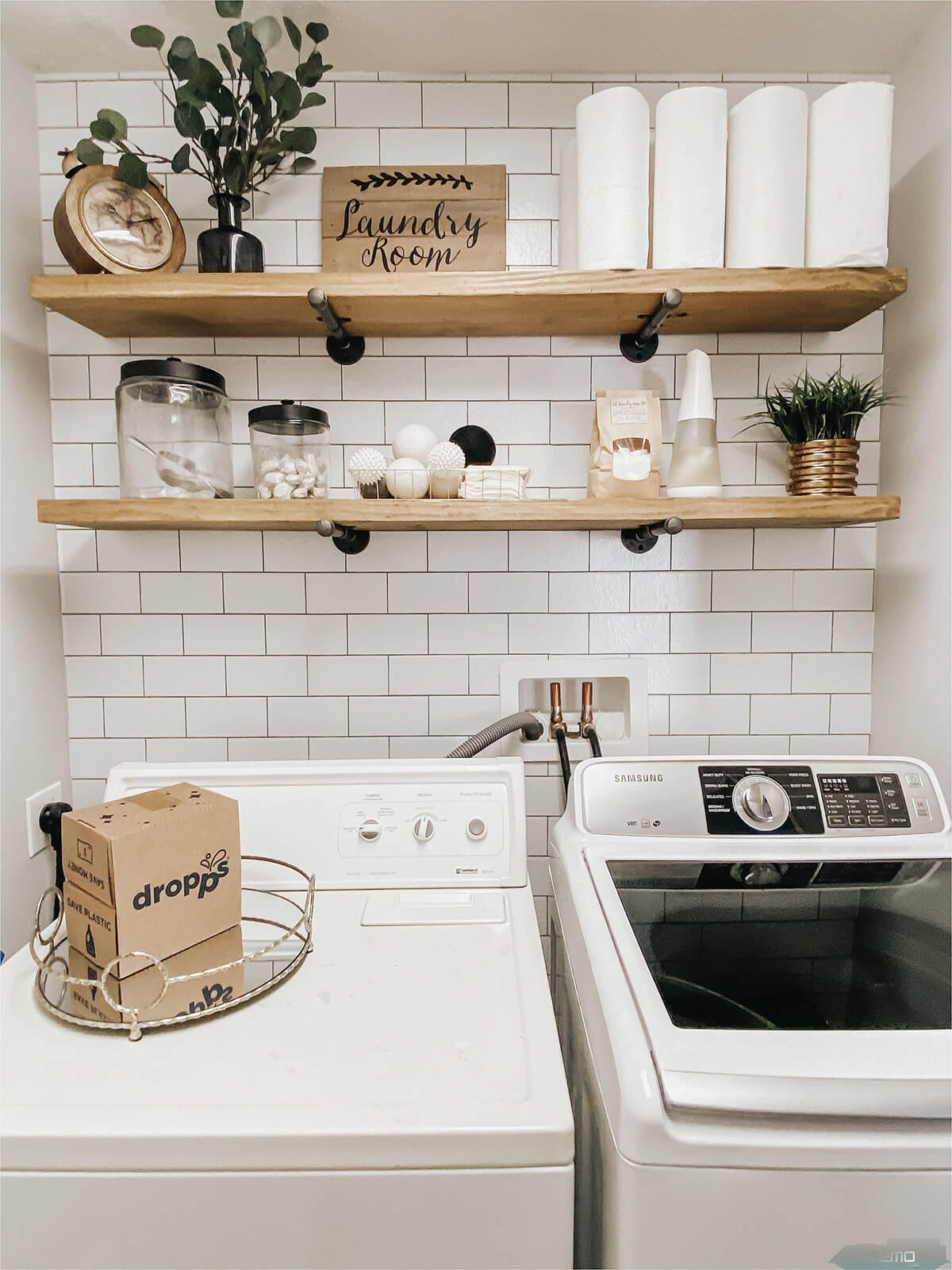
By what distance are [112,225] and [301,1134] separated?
139 centimetres

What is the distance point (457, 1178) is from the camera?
2.33 feet

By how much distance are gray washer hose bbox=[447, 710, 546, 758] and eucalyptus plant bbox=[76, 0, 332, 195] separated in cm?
107

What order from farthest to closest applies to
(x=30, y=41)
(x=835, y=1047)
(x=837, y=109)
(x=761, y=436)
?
(x=761, y=436) < (x=30, y=41) < (x=837, y=109) < (x=835, y=1047)

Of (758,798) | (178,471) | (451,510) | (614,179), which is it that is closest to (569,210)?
(614,179)

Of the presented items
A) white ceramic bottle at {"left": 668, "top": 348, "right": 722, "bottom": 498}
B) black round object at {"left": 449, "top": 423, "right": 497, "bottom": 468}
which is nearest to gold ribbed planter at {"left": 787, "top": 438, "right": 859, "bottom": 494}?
white ceramic bottle at {"left": 668, "top": 348, "right": 722, "bottom": 498}

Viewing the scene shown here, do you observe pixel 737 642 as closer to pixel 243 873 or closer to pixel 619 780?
pixel 619 780

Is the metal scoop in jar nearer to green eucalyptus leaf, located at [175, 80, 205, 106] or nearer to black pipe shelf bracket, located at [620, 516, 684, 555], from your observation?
green eucalyptus leaf, located at [175, 80, 205, 106]

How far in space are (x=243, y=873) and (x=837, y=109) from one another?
1576 millimetres

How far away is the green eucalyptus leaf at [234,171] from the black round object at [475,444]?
57cm

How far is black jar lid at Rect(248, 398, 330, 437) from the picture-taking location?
1.27 metres

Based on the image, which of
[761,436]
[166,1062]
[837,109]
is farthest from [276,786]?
[837,109]

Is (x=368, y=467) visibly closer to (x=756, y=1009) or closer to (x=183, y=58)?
(x=183, y=58)

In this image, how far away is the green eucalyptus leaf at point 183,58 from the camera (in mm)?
1204

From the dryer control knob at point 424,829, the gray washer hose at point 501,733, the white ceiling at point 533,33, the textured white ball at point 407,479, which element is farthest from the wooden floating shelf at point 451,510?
the white ceiling at point 533,33
